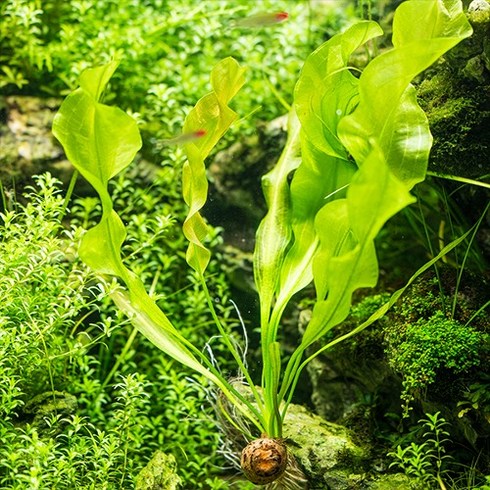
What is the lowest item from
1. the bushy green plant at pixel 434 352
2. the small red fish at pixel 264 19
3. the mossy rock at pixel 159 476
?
the mossy rock at pixel 159 476

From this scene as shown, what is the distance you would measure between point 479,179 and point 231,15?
2.15 meters

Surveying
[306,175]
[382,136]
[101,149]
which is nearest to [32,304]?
[101,149]

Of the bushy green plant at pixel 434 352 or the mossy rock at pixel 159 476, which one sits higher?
the bushy green plant at pixel 434 352

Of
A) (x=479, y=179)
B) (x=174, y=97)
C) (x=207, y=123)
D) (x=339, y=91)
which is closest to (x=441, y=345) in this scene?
(x=479, y=179)

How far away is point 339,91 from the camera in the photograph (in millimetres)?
2486

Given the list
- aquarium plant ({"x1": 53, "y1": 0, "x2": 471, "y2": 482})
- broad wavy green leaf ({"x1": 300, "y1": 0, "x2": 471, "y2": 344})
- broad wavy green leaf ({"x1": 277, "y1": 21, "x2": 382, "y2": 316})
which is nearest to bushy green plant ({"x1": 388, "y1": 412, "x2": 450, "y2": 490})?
aquarium plant ({"x1": 53, "y1": 0, "x2": 471, "y2": 482})

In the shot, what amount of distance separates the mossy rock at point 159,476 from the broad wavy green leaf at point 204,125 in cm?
80

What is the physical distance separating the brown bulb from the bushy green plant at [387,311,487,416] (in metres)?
0.50

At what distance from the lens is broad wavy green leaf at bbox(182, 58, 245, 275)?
2484 mm

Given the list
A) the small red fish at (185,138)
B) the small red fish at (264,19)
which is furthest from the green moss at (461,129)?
the small red fish at (185,138)

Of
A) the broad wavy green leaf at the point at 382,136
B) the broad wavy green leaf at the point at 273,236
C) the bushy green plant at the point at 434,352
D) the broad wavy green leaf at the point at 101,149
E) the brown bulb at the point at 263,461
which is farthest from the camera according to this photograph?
the broad wavy green leaf at the point at 273,236

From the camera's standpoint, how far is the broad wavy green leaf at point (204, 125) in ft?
8.15

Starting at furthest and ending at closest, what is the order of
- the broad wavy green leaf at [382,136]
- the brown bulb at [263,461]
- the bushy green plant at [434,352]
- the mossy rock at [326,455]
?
the mossy rock at [326,455] < the bushy green plant at [434,352] < the brown bulb at [263,461] < the broad wavy green leaf at [382,136]

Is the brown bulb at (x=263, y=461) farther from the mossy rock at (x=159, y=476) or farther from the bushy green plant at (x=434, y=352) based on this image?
the bushy green plant at (x=434, y=352)
